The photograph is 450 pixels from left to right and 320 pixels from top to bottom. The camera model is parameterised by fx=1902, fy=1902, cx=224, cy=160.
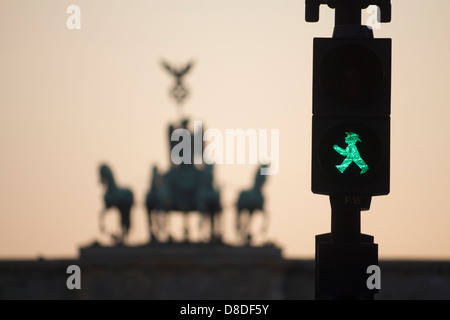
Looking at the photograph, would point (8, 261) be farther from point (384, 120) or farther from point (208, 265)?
point (384, 120)

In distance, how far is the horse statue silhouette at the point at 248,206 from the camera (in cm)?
6556

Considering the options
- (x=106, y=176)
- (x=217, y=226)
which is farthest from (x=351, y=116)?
(x=217, y=226)

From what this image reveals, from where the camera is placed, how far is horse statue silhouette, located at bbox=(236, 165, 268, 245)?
65.6 m

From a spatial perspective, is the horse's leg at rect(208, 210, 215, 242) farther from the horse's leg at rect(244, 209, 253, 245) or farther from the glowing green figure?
the glowing green figure

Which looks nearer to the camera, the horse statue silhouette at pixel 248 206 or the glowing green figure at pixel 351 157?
the glowing green figure at pixel 351 157

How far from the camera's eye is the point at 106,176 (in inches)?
2502

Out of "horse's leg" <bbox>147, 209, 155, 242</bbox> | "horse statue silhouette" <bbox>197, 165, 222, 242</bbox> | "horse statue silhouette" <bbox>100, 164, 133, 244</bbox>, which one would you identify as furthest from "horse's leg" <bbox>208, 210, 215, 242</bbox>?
"horse statue silhouette" <bbox>100, 164, 133, 244</bbox>

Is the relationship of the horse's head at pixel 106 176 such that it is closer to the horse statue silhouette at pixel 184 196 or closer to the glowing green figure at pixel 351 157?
the horse statue silhouette at pixel 184 196

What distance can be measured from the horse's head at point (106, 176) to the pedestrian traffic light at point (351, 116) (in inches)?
Result: 2114

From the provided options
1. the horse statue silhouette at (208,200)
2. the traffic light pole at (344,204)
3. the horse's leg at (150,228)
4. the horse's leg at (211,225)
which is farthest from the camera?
the horse's leg at (150,228)

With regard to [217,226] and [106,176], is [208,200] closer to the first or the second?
[217,226]

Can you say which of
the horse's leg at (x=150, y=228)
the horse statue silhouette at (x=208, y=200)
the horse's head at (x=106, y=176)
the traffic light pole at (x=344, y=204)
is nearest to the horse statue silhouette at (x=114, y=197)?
the horse's head at (x=106, y=176)

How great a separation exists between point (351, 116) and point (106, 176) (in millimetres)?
53760

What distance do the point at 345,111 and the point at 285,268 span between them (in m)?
57.7
